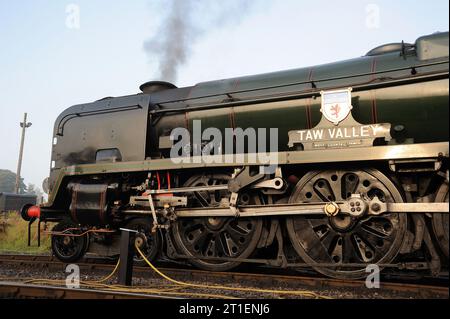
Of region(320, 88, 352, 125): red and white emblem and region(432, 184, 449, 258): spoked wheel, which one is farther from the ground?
region(320, 88, 352, 125): red and white emblem

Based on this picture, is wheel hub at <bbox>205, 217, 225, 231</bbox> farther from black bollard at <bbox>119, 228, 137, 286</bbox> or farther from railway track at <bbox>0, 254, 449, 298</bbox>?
black bollard at <bbox>119, 228, 137, 286</bbox>

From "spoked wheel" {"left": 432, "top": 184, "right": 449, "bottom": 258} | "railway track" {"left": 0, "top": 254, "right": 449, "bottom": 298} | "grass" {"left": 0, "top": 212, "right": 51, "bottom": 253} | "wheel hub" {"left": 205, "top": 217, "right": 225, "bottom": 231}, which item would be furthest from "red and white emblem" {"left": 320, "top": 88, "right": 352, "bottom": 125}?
"grass" {"left": 0, "top": 212, "right": 51, "bottom": 253}

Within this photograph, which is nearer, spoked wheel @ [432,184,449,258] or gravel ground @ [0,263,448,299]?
gravel ground @ [0,263,448,299]

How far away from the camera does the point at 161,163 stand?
637cm

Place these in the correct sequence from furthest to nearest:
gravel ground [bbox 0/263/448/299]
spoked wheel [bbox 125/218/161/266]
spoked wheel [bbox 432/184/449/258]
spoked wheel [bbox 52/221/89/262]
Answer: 1. spoked wheel [bbox 52/221/89/262]
2. spoked wheel [bbox 125/218/161/266]
3. spoked wheel [bbox 432/184/449/258]
4. gravel ground [bbox 0/263/448/299]

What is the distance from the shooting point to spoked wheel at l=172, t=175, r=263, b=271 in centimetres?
599

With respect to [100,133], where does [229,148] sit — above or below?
below

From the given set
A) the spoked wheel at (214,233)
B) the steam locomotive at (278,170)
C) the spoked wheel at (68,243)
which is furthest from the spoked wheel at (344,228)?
the spoked wheel at (68,243)

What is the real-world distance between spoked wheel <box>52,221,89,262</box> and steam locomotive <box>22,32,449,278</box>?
0.03 metres

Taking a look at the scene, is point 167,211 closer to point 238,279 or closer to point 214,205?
point 214,205

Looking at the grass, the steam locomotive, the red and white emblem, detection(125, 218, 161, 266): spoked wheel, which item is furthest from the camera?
the grass
